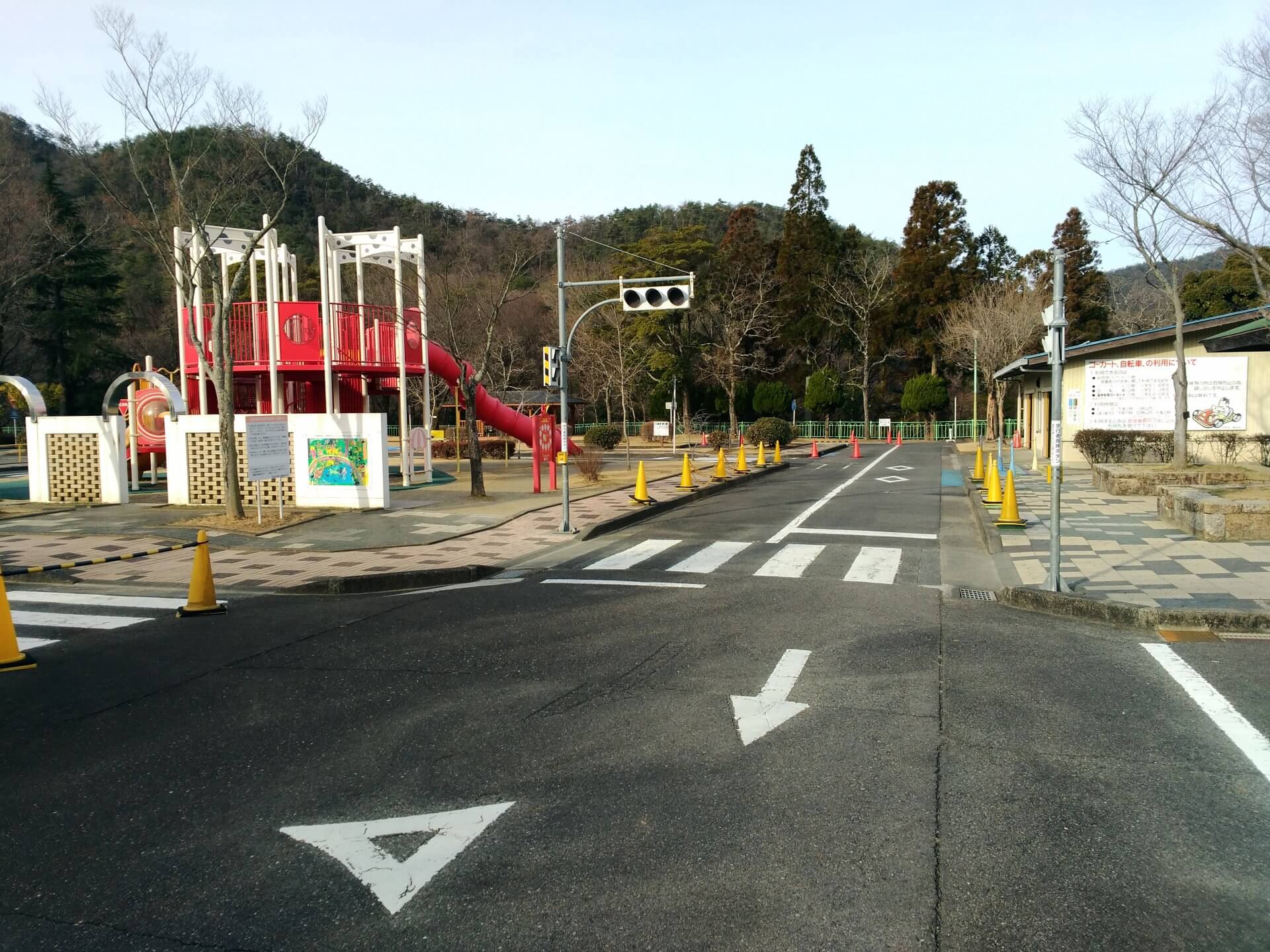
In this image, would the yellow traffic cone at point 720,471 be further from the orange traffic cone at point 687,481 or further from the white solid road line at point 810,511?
the white solid road line at point 810,511

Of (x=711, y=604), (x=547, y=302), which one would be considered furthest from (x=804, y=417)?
(x=711, y=604)

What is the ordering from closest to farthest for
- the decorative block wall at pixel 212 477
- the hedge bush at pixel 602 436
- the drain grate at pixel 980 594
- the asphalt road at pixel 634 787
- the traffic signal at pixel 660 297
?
the asphalt road at pixel 634 787, the drain grate at pixel 980 594, the traffic signal at pixel 660 297, the decorative block wall at pixel 212 477, the hedge bush at pixel 602 436

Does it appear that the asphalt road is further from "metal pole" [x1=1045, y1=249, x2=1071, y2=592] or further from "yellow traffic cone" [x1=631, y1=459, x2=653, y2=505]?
"yellow traffic cone" [x1=631, y1=459, x2=653, y2=505]

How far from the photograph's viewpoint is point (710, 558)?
12.5 meters

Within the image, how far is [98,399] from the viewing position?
57.9 m

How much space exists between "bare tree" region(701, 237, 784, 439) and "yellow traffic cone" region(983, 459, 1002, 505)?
34.8 metres

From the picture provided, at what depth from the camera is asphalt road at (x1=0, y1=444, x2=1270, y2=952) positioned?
354 centimetres

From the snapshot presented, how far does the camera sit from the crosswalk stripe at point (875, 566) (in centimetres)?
1088

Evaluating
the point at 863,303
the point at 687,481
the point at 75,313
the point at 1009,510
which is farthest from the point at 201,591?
the point at 863,303

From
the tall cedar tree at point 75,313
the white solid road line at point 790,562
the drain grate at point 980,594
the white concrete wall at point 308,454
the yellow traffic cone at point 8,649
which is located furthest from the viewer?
the tall cedar tree at point 75,313

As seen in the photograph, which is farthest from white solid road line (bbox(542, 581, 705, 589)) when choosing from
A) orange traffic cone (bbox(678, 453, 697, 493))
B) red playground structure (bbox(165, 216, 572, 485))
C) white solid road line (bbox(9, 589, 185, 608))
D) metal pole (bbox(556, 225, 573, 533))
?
red playground structure (bbox(165, 216, 572, 485))

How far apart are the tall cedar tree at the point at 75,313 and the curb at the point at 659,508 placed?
4346cm

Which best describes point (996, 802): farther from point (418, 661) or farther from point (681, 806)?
point (418, 661)

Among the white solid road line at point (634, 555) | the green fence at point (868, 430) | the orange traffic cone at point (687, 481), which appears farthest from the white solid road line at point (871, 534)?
the green fence at point (868, 430)
